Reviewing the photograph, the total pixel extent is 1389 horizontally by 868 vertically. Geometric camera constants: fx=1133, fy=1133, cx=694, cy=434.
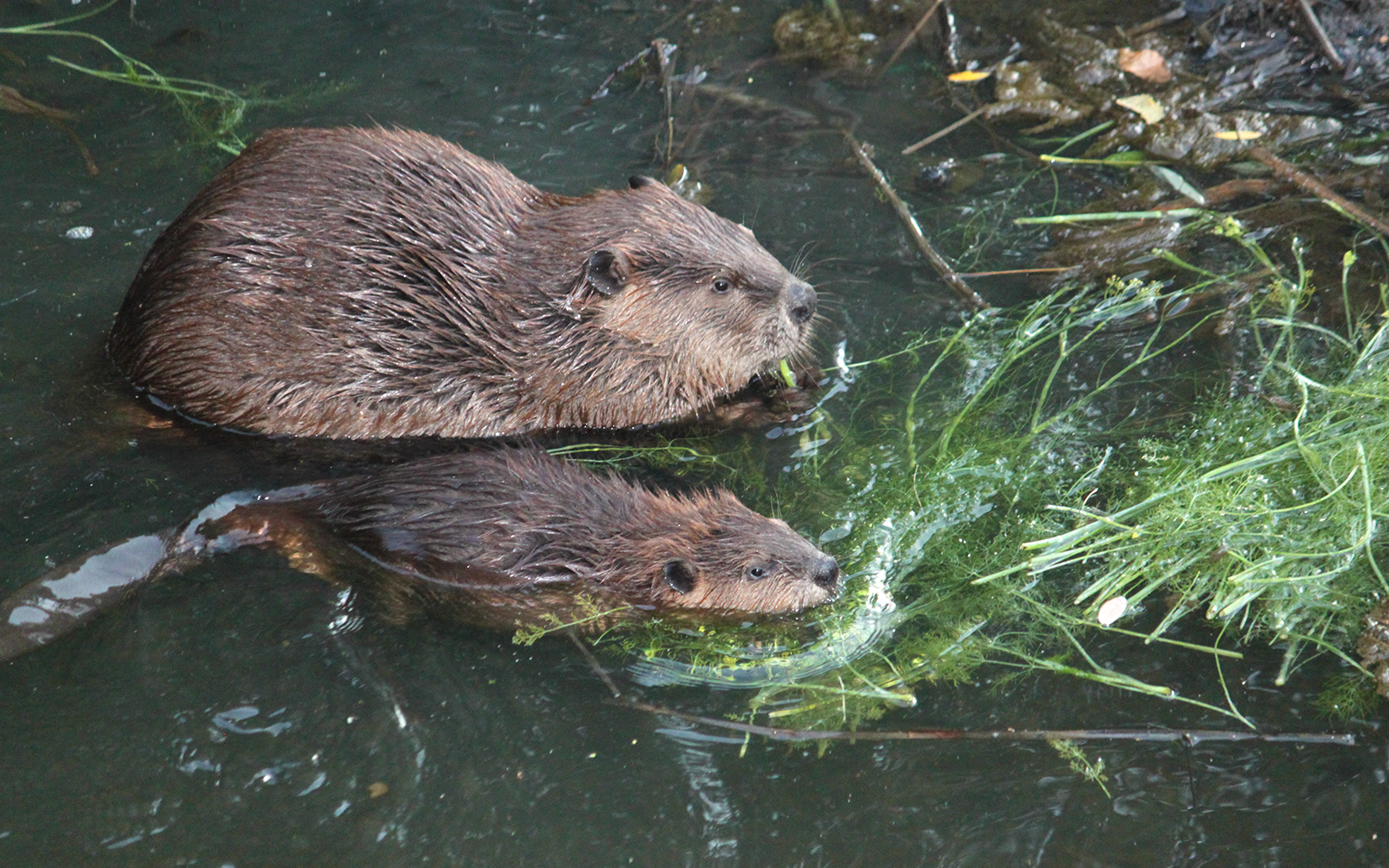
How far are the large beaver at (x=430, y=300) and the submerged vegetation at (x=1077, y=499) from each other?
1.05ft

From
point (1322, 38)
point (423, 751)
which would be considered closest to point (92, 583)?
point (423, 751)

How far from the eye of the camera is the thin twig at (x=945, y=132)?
16.1 ft

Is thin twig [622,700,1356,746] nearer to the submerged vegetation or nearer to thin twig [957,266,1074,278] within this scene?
the submerged vegetation

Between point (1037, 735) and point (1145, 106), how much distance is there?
3.15 meters

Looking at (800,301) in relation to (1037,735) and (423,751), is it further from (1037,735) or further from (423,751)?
(423,751)

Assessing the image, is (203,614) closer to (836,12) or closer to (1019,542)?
(1019,542)

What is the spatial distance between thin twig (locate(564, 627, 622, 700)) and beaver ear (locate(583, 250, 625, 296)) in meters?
1.15

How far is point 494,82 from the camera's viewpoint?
208 inches

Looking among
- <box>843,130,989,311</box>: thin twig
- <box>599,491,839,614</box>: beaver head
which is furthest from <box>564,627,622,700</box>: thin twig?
<box>843,130,989,311</box>: thin twig

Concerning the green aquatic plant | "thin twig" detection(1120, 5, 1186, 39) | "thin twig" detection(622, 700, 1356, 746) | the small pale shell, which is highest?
the green aquatic plant

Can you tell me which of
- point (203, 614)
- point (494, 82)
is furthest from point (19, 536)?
point (494, 82)

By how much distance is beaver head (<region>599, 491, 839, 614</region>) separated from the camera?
3.33 metres

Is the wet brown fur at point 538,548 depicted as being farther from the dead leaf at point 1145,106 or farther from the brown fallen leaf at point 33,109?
the dead leaf at point 1145,106

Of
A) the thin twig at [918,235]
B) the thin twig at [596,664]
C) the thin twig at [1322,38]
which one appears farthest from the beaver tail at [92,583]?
the thin twig at [1322,38]
